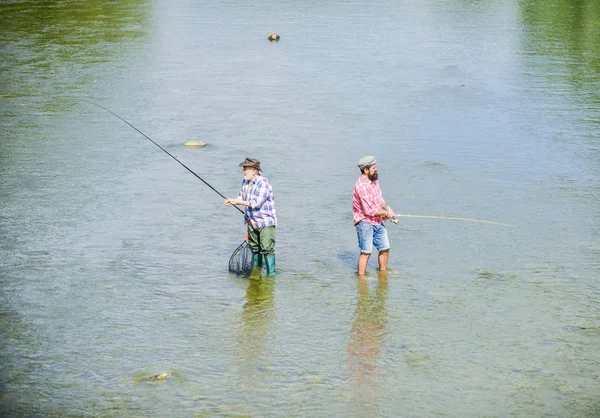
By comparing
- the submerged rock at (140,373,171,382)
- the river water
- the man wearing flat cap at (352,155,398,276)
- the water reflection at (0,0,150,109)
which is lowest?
the river water

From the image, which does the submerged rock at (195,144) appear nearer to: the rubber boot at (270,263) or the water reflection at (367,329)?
the rubber boot at (270,263)

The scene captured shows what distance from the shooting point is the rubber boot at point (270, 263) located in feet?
37.6

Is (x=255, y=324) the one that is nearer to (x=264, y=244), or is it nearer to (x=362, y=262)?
(x=264, y=244)

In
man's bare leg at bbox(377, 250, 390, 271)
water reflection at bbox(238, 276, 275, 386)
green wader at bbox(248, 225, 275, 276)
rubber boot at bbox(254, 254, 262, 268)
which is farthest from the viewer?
rubber boot at bbox(254, 254, 262, 268)

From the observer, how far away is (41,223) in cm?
1331

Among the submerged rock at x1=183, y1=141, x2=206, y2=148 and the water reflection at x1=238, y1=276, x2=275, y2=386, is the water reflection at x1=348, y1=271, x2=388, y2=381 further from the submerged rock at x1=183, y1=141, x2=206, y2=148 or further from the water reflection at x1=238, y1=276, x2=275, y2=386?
the submerged rock at x1=183, y1=141, x2=206, y2=148

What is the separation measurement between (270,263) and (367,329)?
1934 mm

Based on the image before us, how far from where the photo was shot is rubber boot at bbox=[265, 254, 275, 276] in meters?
11.4

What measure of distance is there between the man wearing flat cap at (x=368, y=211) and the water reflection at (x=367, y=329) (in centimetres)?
38

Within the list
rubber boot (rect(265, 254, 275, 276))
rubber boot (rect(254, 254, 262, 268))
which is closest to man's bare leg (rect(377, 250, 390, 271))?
rubber boot (rect(265, 254, 275, 276))

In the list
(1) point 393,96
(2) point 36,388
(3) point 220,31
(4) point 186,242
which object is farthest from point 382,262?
(3) point 220,31

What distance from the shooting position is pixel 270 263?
1149 centimetres

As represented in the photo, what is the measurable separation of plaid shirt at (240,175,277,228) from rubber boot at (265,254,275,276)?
40 centimetres

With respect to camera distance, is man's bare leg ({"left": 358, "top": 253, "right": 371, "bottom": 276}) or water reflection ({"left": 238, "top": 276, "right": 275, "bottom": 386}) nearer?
water reflection ({"left": 238, "top": 276, "right": 275, "bottom": 386})
